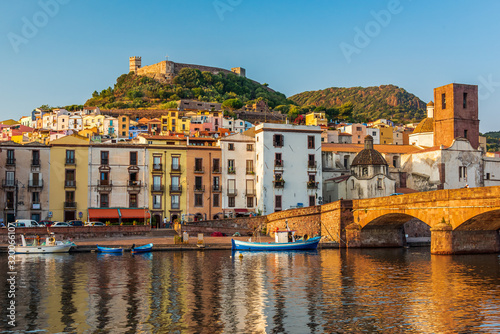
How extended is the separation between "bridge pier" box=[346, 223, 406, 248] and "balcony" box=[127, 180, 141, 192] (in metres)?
26.2

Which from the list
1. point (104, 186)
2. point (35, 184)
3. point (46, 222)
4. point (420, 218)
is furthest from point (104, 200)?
point (420, 218)

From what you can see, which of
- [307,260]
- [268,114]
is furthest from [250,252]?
[268,114]

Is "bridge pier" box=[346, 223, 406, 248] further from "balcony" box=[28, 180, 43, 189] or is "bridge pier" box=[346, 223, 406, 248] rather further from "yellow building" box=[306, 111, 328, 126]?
"yellow building" box=[306, 111, 328, 126]

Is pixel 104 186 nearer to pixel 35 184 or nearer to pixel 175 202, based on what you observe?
pixel 35 184

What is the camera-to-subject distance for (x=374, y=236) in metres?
60.2

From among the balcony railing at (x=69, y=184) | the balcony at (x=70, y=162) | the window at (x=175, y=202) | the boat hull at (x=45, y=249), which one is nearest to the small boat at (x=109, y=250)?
the boat hull at (x=45, y=249)

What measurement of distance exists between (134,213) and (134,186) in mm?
3342

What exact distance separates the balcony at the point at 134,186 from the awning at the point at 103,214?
11.3ft

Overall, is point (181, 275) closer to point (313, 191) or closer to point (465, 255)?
point (465, 255)

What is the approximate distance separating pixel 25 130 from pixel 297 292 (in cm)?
12119

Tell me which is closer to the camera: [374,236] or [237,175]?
[374,236]

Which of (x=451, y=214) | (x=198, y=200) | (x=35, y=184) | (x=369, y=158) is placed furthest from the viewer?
(x=369, y=158)

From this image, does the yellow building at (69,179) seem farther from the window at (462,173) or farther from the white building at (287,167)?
the window at (462,173)

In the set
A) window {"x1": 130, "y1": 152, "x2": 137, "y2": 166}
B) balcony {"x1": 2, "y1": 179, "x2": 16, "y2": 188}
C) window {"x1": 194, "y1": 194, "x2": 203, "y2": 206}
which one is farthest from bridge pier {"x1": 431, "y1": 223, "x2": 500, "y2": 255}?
balcony {"x1": 2, "y1": 179, "x2": 16, "y2": 188}
